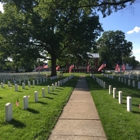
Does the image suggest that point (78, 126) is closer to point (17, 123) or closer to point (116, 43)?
point (17, 123)

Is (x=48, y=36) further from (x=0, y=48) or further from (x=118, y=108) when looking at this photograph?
(x=118, y=108)

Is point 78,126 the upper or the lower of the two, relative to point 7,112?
lower

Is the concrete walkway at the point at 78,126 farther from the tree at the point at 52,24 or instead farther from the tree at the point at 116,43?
the tree at the point at 116,43

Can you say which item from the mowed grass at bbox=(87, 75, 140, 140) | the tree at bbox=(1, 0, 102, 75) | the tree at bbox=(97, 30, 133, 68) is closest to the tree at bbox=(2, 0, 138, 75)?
the tree at bbox=(1, 0, 102, 75)

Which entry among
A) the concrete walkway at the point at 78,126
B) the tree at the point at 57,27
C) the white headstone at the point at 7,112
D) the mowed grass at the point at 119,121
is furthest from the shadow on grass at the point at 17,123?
the tree at the point at 57,27

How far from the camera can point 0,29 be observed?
94.2 feet

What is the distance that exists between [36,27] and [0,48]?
23.3ft

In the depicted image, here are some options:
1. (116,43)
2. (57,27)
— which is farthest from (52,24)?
(116,43)

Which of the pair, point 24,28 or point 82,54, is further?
point 82,54

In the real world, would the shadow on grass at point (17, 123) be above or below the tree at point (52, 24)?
below

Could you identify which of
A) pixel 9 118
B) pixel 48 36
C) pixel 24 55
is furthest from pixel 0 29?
pixel 9 118

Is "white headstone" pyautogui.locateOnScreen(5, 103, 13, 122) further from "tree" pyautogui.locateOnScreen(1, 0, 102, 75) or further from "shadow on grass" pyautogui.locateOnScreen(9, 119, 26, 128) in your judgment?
"tree" pyautogui.locateOnScreen(1, 0, 102, 75)

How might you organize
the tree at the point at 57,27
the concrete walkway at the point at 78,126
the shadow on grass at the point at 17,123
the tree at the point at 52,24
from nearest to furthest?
the concrete walkway at the point at 78,126
the shadow on grass at the point at 17,123
the tree at the point at 52,24
the tree at the point at 57,27

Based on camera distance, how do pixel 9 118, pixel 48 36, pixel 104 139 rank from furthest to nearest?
pixel 48 36 → pixel 9 118 → pixel 104 139
